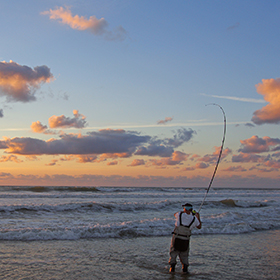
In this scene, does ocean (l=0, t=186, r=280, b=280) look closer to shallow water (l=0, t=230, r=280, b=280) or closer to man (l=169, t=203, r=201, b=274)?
shallow water (l=0, t=230, r=280, b=280)

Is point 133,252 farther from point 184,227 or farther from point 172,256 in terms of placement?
point 184,227

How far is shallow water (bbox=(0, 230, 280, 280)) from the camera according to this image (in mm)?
7398

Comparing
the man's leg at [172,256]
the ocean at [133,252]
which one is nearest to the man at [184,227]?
the man's leg at [172,256]

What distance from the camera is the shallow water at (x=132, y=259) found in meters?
7.40

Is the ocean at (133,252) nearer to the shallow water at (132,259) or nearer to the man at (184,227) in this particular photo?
the shallow water at (132,259)

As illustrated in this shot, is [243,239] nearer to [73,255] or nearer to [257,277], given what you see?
[257,277]

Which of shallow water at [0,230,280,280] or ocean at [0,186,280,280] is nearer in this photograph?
shallow water at [0,230,280,280]

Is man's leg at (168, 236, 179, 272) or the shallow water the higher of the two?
man's leg at (168, 236, 179, 272)

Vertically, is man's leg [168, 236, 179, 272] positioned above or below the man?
below

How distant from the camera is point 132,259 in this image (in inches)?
350

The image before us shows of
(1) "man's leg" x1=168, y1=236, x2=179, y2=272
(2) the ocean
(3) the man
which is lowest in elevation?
(2) the ocean

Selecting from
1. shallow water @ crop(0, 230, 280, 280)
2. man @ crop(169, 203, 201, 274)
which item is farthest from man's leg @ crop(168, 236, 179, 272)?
shallow water @ crop(0, 230, 280, 280)

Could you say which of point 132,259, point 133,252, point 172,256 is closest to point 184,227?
point 172,256

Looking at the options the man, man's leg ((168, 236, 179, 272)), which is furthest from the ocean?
the man
